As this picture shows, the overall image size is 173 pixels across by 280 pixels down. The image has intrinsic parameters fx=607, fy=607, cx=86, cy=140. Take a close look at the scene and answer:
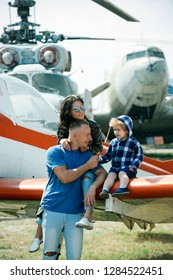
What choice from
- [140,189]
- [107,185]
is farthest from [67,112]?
[140,189]

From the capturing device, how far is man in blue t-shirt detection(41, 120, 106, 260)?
4.04 metres

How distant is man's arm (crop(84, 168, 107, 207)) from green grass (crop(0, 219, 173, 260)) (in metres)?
2.00

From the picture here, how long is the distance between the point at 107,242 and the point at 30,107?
1.87 meters

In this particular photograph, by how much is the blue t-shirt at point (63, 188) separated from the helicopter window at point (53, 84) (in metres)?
8.91

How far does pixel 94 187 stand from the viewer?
4.14 metres

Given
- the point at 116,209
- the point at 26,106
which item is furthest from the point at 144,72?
the point at 116,209

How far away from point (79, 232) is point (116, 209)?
0.70m

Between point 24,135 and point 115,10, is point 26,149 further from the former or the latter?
point 115,10

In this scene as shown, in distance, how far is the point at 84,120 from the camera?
4.34 m

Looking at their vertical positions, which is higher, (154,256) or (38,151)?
(38,151)

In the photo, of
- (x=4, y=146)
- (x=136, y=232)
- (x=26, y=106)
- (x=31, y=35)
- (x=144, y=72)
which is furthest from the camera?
(x=144, y=72)

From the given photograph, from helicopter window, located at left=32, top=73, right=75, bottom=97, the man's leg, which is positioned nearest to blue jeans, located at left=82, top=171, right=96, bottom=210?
the man's leg

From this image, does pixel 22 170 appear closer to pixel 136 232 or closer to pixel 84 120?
pixel 84 120

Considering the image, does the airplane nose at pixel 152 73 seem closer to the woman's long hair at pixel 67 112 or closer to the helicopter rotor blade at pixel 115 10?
the helicopter rotor blade at pixel 115 10
